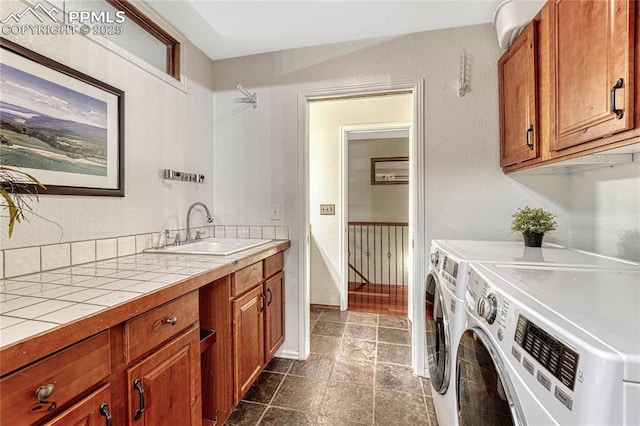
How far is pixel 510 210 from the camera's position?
184cm

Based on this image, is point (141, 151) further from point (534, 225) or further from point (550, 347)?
point (534, 225)

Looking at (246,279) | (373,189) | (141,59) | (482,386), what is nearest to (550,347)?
(482,386)

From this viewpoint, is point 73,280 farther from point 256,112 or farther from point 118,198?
point 256,112

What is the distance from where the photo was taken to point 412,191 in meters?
2.04

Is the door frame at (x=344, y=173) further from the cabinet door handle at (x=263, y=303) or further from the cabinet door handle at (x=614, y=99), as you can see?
the cabinet door handle at (x=614, y=99)

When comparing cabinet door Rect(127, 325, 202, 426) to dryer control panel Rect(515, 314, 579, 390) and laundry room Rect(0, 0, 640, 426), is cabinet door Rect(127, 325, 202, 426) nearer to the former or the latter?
laundry room Rect(0, 0, 640, 426)

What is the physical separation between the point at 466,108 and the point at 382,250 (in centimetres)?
267

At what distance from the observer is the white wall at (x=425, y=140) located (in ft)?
6.08

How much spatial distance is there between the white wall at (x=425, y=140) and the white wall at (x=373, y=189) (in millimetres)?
2282

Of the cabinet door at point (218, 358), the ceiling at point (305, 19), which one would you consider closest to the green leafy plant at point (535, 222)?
the ceiling at point (305, 19)

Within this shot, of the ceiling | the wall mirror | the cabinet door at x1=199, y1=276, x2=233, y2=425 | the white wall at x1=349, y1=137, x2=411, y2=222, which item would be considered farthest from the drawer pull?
the wall mirror

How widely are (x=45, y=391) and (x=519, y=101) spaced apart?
7.26 ft

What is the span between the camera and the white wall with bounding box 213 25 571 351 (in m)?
1.85

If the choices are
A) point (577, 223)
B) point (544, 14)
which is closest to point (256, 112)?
point (544, 14)
